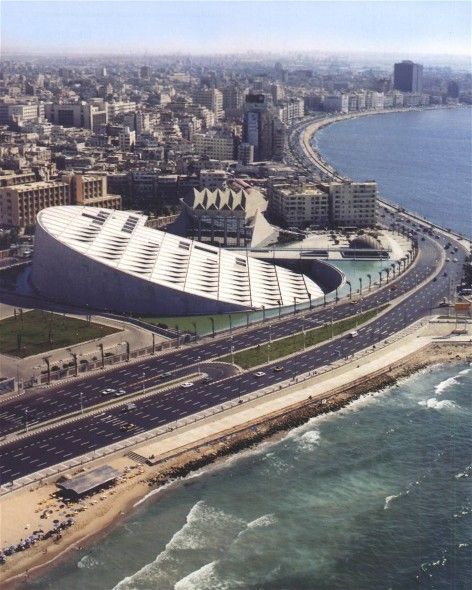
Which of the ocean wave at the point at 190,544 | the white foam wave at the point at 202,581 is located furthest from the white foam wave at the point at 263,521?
the white foam wave at the point at 202,581

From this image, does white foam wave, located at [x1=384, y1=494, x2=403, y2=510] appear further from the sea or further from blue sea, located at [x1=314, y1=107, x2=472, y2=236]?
blue sea, located at [x1=314, y1=107, x2=472, y2=236]

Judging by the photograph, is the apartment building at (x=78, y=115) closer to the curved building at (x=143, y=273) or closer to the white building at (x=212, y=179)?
the white building at (x=212, y=179)

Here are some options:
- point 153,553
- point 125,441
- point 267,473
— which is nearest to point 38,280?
point 125,441

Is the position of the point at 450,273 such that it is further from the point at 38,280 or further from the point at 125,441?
the point at 125,441

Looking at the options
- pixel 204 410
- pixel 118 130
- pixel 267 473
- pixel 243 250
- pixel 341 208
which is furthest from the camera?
pixel 118 130

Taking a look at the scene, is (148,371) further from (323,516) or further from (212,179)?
(212,179)

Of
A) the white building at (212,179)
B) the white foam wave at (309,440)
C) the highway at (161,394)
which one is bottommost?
the white foam wave at (309,440)

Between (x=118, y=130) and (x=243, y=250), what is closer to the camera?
(x=243, y=250)
